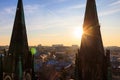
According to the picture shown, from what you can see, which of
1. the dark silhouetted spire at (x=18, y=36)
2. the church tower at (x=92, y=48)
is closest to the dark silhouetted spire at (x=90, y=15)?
the church tower at (x=92, y=48)

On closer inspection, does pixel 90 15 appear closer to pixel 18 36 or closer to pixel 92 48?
pixel 92 48

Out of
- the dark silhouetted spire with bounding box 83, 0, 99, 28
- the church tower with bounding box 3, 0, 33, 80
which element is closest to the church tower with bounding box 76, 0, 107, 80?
the dark silhouetted spire with bounding box 83, 0, 99, 28

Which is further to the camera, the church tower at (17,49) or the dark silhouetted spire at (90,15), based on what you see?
the church tower at (17,49)

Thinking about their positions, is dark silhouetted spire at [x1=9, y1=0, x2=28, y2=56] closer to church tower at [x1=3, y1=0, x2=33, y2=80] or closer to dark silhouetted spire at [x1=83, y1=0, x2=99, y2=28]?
church tower at [x1=3, y1=0, x2=33, y2=80]

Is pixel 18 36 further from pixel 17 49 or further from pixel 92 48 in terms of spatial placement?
pixel 92 48

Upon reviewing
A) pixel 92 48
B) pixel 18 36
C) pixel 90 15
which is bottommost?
pixel 92 48

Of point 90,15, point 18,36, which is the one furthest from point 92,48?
point 18,36

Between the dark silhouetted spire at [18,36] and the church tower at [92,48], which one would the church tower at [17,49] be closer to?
the dark silhouetted spire at [18,36]

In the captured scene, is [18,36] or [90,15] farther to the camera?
[18,36]

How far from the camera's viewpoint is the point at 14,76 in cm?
2452

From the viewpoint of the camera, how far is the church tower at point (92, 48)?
21.2 m

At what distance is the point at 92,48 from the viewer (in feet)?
69.9

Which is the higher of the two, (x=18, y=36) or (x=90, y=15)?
(x=90, y=15)

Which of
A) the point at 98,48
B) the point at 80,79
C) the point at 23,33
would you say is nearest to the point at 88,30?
the point at 98,48
